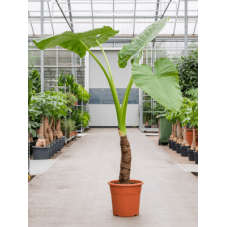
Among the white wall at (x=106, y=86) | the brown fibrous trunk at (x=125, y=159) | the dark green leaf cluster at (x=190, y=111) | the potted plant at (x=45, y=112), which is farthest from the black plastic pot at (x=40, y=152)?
the white wall at (x=106, y=86)

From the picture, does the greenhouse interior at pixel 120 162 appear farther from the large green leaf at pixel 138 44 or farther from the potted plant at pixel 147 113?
the potted plant at pixel 147 113

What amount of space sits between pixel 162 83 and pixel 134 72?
219 mm

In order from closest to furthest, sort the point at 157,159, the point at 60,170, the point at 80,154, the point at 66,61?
the point at 60,170
the point at 157,159
the point at 80,154
the point at 66,61

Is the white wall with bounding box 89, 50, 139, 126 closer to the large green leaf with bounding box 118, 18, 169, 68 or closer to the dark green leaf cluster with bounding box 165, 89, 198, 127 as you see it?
the dark green leaf cluster with bounding box 165, 89, 198, 127

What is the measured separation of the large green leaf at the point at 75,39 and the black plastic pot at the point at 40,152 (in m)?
3.23

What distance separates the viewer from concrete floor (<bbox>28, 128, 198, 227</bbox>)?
254cm

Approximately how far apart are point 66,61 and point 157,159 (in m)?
8.34

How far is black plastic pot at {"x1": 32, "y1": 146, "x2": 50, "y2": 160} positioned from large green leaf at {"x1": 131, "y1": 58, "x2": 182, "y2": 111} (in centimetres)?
401
